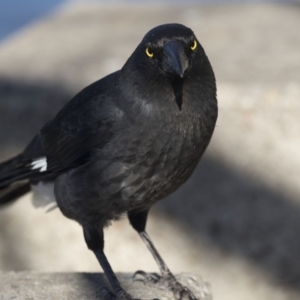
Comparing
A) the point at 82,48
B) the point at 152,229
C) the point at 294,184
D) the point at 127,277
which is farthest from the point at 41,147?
the point at 82,48

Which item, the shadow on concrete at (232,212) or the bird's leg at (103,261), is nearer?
the bird's leg at (103,261)

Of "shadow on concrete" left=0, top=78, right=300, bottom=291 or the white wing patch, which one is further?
"shadow on concrete" left=0, top=78, right=300, bottom=291

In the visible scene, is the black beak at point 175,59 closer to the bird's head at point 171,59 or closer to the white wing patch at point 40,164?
the bird's head at point 171,59

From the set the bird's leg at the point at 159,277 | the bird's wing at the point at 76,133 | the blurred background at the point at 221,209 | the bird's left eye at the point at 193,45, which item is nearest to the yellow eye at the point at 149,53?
the bird's left eye at the point at 193,45

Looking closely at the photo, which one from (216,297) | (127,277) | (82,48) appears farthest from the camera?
(82,48)

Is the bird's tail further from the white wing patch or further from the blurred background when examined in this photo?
the blurred background

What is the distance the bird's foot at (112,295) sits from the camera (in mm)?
4305

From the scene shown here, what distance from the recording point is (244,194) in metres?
5.94

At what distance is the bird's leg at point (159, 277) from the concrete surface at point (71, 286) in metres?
0.04

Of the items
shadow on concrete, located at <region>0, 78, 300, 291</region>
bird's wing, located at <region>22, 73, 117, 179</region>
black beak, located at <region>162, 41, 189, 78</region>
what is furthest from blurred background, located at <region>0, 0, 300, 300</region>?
black beak, located at <region>162, 41, 189, 78</region>

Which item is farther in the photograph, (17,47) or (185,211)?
(17,47)

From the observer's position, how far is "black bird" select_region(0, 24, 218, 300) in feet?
13.1

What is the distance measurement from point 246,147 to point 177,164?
203 cm

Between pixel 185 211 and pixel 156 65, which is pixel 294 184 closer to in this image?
pixel 185 211
